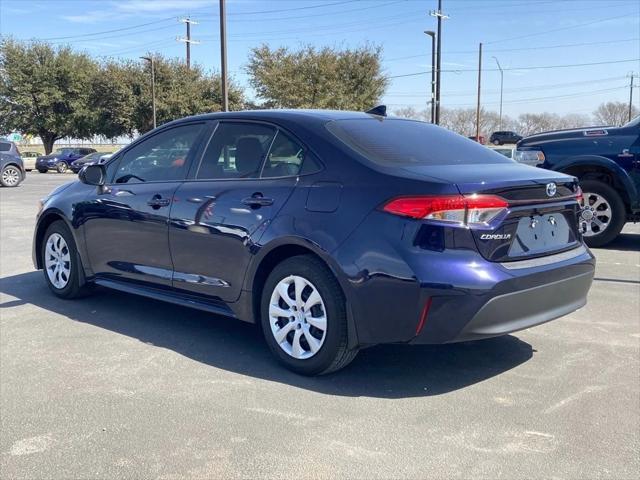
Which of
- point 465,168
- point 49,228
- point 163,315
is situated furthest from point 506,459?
point 49,228

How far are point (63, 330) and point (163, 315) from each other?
32.2 inches

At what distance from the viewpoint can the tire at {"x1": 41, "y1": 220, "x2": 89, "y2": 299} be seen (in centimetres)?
575

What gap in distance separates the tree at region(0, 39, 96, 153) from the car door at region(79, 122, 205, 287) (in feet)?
145

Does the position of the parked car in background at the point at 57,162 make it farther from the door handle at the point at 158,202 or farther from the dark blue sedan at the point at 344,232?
the door handle at the point at 158,202

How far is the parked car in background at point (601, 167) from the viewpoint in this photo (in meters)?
8.28

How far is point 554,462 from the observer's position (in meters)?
2.98

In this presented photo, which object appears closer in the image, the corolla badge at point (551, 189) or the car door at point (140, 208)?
the corolla badge at point (551, 189)

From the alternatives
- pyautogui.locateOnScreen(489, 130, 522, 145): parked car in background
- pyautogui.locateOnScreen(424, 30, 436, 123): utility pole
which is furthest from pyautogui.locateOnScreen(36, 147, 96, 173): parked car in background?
pyautogui.locateOnScreen(489, 130, 522, 145): parked car in background

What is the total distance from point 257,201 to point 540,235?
1791 millimetres

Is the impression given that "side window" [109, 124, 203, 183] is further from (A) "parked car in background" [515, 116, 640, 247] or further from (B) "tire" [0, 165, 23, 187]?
(B) "tire" [0, 165, 23, 187]

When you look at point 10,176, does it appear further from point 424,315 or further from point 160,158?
point 424,315

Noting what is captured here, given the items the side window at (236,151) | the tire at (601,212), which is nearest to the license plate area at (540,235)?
the side window at (236,151)

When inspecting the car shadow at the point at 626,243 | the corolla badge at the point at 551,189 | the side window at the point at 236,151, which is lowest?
the car shadow at the point at 626,243

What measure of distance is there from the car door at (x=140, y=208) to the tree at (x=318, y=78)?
34276 mm
